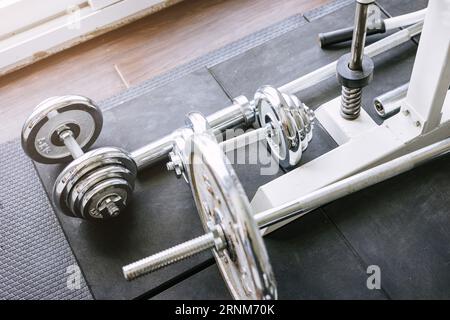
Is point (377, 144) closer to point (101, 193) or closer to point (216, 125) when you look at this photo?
point (216, 125)

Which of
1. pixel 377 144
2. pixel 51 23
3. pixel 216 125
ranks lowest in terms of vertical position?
pixel 377 144

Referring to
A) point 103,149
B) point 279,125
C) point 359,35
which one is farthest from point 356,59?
point 103,149

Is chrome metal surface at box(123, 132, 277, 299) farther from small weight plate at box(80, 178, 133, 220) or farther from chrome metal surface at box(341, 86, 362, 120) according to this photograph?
chrome metal surface at box(341, 86, 362, 120)

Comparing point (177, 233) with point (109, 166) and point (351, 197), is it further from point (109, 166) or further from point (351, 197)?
point (351, 197)

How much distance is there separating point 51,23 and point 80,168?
752mm

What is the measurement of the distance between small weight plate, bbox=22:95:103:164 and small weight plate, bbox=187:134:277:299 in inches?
14.6

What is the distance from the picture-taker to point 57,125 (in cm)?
136

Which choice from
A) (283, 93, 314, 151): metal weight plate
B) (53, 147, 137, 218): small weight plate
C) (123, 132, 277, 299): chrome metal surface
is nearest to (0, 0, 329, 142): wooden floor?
(53, 147, 137, 218): small weight plate

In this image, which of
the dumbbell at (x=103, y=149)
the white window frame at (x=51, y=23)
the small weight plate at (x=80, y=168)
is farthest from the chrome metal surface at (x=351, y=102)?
the white window frame at (x=51, y=23)

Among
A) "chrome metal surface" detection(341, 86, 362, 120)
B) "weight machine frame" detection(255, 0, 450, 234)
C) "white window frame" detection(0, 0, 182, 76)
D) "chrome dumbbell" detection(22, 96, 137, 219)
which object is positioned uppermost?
"white window frame" detection(0, 0, 182, 76)

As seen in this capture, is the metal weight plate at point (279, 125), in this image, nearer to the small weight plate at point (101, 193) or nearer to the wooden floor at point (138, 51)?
the small weight plate at point (101, 193)

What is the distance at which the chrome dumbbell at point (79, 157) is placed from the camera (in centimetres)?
124

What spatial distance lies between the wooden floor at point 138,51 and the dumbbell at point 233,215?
22.3 inches

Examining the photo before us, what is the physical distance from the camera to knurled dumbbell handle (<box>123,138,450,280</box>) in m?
1.05
